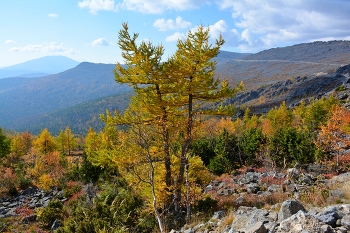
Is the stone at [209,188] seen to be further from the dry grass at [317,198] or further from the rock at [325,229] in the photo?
the rock at [325,229]

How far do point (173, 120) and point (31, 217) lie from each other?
17.5 metres

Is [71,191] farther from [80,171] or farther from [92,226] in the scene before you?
[92,226]

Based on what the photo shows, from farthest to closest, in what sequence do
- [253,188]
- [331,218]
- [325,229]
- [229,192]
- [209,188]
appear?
1. [209,188]
2. [229,192]
3. [253,188]
4. [331,218]
5. [325,229]

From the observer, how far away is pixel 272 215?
888 cm

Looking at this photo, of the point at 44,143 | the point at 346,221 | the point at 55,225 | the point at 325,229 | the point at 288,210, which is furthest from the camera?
the point at 44,143

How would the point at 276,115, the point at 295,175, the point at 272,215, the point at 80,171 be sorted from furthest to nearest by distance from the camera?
1. the point at 276,115
2. the point at 80,171
3. the point at 295,175
4. the point at 272,215

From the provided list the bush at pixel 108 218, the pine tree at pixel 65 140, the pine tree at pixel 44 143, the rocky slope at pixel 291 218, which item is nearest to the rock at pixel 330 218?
the rocky slope at pixel 291 218

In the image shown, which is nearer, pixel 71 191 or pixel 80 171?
pixel 71 191

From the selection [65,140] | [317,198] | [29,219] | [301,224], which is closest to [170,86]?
[317,198]

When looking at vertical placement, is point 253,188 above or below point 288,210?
below

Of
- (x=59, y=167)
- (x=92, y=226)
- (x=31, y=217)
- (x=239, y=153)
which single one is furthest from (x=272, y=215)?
(x=59, y=167)

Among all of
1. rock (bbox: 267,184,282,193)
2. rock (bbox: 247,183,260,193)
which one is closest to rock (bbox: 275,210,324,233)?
rock (bbox: 267,184,282,193)

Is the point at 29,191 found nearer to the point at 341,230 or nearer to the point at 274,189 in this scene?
the point at 274,189

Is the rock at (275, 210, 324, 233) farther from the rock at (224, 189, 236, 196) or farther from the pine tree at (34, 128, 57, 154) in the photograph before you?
the pine tree at (34, 128, 57, 154)
